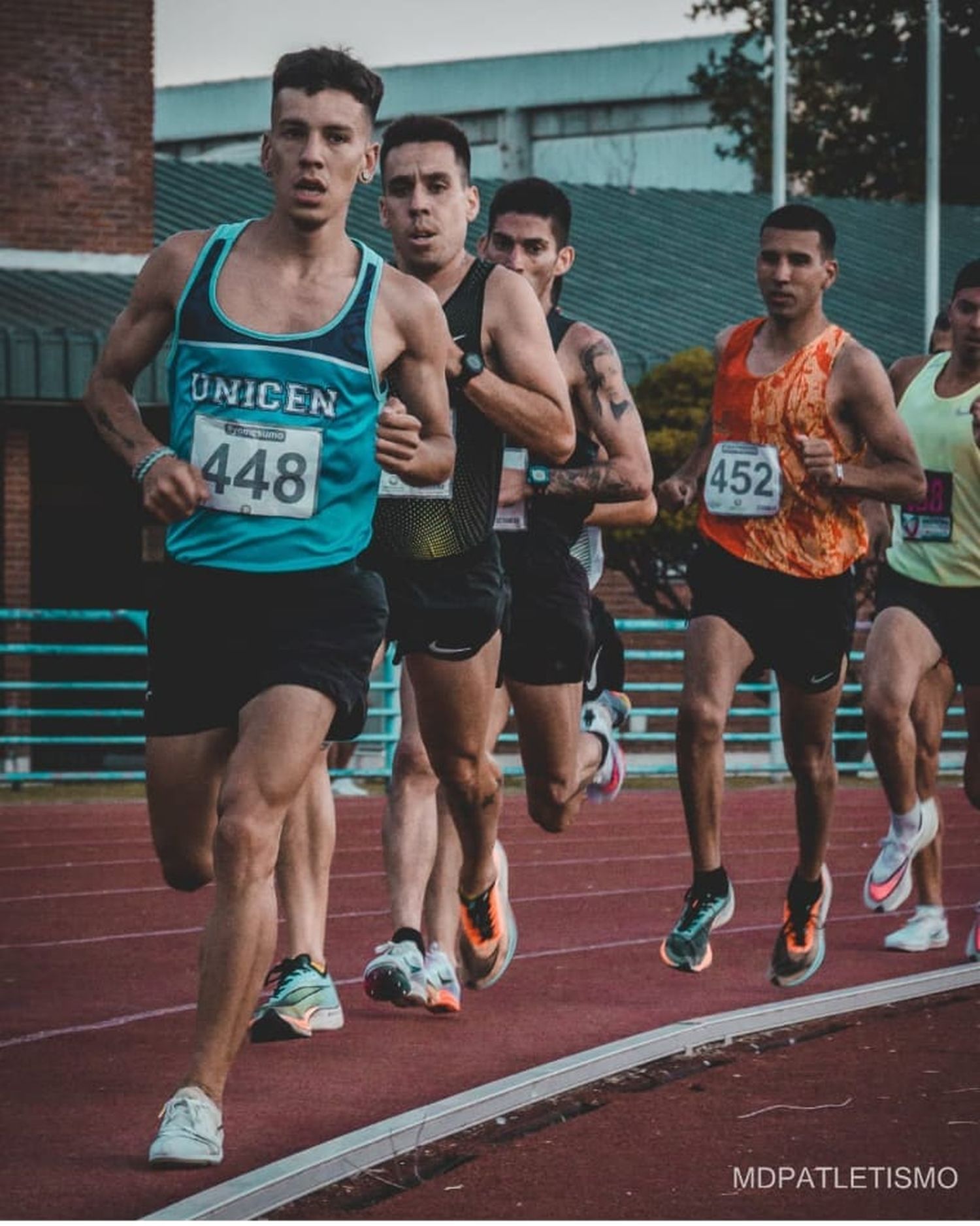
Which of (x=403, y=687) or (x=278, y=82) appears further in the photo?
(x=403, y=687)

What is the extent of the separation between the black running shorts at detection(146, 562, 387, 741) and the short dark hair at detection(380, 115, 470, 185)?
2068mm

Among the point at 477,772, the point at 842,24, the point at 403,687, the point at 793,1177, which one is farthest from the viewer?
the point at 842,24

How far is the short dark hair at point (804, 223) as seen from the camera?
885cm

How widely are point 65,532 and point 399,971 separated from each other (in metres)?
19.2

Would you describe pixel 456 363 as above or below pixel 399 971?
above

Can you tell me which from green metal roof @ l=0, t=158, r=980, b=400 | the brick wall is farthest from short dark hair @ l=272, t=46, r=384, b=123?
the brick wall

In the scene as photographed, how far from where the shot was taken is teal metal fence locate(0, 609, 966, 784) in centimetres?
1895

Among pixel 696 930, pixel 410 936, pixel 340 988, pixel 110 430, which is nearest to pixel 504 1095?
pixel 410 936

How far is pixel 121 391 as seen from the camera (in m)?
6.32

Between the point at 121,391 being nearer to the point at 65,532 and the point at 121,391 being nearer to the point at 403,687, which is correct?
the point at 403,687

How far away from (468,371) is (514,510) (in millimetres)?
1601

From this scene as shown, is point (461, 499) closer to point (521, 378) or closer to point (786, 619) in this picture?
point (521, 378)

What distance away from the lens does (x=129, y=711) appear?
1834 centimetres

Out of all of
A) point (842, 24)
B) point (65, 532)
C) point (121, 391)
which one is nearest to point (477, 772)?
point (121, 391)
